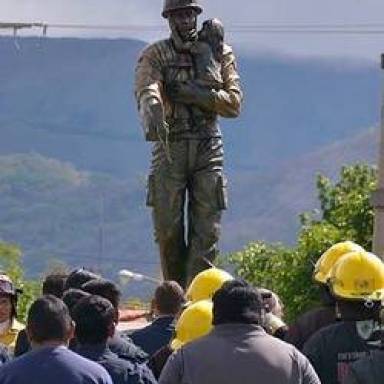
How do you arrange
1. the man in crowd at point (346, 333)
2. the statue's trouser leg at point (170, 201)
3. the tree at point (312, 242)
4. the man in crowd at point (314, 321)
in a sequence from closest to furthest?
the man in crowd at point (346, 333), the man in crowd at point (314, 321), the statue's trouser leg at point (170, 201), the tree at point (312, 242)

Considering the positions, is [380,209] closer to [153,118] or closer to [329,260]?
[153,118]

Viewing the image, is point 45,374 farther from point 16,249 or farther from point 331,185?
point 16,249

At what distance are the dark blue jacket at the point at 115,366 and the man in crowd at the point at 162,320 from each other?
142 centimetres

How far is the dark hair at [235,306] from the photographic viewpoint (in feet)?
32.0

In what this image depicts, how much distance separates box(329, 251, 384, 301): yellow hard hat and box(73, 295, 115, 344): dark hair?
4.09 ft

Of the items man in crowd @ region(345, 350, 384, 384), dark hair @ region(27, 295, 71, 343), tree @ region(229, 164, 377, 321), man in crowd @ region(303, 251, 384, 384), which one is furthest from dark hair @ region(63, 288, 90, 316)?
tree @ region(229, 164, 377, 321)

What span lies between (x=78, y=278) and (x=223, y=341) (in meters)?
2.46

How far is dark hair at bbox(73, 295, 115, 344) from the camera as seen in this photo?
10.0 m

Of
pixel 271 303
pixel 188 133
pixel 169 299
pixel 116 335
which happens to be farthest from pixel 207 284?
pixel 188 133

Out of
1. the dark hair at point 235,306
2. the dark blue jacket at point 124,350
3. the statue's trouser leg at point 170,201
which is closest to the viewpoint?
the dark hair at point 235,306

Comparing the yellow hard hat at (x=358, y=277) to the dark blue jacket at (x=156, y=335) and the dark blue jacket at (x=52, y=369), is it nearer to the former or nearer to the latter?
the dark blue jacket at (x=156, y=335)

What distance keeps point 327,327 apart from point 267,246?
39.1 m

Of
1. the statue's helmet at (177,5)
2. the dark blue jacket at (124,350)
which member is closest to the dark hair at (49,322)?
the dark blue jacket at (124,350)

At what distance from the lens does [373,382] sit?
9.05 meters
